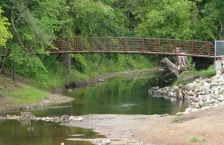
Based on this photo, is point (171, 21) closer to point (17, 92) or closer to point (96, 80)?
point (96, 80)

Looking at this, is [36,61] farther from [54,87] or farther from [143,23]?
[143,23]

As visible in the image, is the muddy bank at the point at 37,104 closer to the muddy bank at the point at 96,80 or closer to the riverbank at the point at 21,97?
the riverbank at the point at 21,97

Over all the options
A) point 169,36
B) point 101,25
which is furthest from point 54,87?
point 169,36

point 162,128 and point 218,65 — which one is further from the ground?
point 218,65

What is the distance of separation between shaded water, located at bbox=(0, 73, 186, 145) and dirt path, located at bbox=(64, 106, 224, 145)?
4.47ft

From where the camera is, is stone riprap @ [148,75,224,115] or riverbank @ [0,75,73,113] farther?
riverbank @ [0,75,73,113]

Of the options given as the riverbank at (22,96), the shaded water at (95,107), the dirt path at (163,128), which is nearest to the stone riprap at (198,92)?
the shaded water at (95,107)

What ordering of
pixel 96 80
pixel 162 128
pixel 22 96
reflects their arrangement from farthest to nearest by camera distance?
pixel 96 80 < pixel 22 96 < pixel 162 128

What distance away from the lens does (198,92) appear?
36375mm

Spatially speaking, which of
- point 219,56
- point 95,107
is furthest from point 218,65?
point 95,107

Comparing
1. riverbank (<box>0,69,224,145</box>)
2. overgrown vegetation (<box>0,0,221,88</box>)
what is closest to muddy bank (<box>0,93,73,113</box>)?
overgrown vegetation (<box>0,0,221,88</box>)

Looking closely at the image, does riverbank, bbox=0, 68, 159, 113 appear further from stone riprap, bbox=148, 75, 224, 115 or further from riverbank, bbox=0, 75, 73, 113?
stone riprap, bbox=148, 75, 224, 115

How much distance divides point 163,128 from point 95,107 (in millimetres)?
11255

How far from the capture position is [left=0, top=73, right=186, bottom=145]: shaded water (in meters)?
23.7
